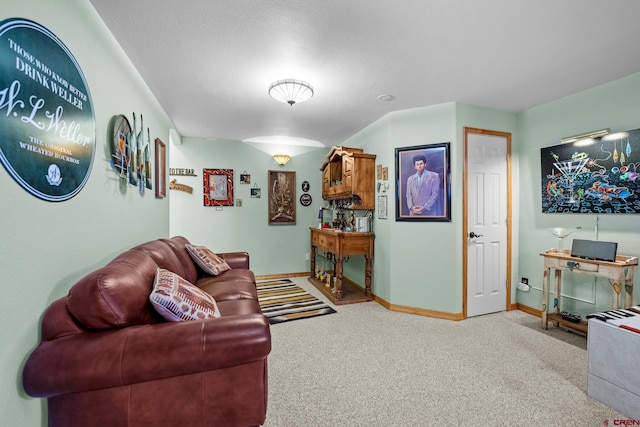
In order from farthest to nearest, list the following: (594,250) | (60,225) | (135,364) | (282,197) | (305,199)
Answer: (305,199)
(282,197)
(594,250)
(60,225)
(135,364)

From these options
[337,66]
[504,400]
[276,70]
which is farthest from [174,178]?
[504,400]

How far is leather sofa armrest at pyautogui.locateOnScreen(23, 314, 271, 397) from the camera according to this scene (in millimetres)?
1081

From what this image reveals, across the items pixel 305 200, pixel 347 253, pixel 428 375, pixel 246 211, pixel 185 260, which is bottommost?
pixel 428 375

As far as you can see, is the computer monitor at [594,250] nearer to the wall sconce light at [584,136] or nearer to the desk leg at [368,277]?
the wall sconce light at [584,136]

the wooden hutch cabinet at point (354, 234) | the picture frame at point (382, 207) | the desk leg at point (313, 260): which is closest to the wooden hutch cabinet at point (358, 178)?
the wooden hutch cabinet at point (354, 234)

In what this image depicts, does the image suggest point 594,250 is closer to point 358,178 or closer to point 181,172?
point 358,178

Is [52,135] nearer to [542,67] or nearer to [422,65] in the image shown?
[422,65]

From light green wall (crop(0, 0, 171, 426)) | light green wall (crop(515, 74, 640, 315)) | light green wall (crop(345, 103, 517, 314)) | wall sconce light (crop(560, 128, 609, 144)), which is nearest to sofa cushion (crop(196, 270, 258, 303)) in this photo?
light green wall (crop(0, 0, 171, 426))

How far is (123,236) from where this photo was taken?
2.19 meters

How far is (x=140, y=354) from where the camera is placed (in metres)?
1.15

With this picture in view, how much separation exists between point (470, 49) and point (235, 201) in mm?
3990

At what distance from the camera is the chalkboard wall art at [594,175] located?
8.04ft

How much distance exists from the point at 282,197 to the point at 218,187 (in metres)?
1.14

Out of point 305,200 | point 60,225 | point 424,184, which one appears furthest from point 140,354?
point 305,200
